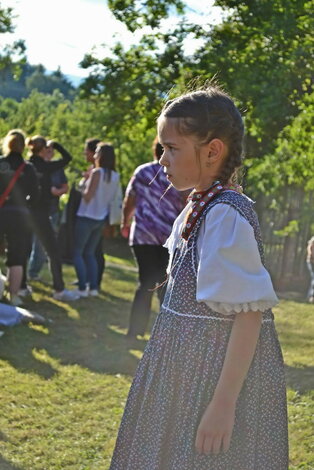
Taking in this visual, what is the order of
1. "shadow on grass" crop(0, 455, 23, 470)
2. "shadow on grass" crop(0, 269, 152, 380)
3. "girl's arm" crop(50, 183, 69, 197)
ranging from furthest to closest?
"girl's arm" crop(50, 183, 69, 197), "shadow on grass" crop(0, 269, 152, 380), "shadow on grass" crop(0, 455, 23, 470)

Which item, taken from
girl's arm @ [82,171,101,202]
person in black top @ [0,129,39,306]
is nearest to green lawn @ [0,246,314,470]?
person in black top @ [0,129,39,306]

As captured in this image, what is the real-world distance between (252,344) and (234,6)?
6.76 m

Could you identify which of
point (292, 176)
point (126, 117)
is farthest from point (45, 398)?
point (292, 176)

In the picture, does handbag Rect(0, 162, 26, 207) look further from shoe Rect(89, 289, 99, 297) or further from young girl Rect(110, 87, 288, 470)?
young girl Rect(110, 87, 288, 470)

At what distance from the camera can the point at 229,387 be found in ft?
8.87

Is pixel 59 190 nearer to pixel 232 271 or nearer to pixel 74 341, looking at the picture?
pixel 74 341

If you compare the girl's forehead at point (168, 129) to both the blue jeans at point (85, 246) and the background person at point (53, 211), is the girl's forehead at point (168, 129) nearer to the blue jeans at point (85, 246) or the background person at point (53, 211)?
the blue jeans at point (85, 246)

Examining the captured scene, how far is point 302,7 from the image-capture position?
27.7 feet

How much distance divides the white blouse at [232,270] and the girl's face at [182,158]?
0.17 meters

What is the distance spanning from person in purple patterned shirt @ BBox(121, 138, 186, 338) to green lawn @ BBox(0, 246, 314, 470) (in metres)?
0.74

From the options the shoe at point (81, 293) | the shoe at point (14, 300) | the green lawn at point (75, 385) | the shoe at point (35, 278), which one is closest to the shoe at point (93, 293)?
the shoe at point (81, 293)

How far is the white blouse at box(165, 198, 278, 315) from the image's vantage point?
271 centimetres

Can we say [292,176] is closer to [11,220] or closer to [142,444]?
[11,220]

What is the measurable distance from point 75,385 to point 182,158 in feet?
14.0
